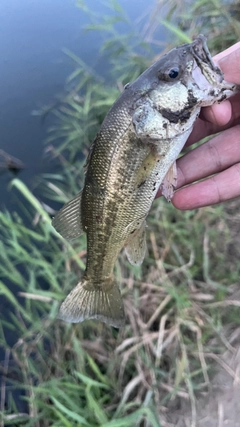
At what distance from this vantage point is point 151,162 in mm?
1542

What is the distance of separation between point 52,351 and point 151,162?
156 centimetres

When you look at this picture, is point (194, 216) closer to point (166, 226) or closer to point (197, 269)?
point (166, 226)

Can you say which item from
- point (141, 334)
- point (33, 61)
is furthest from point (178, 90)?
point (33, 61)

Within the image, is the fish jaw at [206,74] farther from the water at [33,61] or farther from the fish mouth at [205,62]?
the water at [33,61]

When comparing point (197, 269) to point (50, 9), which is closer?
point (197, 269)

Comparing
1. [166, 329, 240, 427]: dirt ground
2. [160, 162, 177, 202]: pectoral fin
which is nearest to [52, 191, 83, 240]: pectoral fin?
[160, 162, 177, 202]: pectoral fin

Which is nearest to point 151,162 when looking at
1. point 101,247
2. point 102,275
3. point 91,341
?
point 101,247

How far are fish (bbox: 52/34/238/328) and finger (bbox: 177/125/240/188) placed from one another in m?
0.27

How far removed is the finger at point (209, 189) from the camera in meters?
1.82

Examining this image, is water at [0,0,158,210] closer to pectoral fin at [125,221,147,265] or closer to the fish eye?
pectoral fin at [125,221,147,265]

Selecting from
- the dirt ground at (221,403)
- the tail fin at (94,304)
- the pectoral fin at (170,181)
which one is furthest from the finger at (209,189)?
the dirt ground at (221,403)

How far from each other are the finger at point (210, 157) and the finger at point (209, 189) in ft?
0.28

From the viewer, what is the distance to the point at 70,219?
65.5 inches

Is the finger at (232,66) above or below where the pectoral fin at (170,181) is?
above
